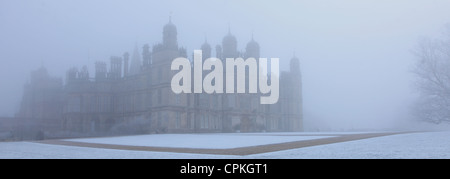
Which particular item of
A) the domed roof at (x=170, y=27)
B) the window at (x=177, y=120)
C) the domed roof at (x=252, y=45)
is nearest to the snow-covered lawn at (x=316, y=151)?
the window at (x=177, y=120)

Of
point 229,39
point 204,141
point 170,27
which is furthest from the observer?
point 229,39

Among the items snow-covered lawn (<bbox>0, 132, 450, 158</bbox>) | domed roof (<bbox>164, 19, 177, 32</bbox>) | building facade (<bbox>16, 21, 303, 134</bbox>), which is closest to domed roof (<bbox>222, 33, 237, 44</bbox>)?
building facade (<bbox>16, 21, 303, 134</bbox>)

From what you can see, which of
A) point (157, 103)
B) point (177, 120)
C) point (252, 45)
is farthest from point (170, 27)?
point (252, 45)

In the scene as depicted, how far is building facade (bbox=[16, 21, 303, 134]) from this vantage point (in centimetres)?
4284

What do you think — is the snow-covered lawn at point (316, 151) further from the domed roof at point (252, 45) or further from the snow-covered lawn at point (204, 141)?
the domed roof at point (252, 45)

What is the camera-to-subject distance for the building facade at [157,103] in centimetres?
4284

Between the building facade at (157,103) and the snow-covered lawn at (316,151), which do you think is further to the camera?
the building facade at (157,103)

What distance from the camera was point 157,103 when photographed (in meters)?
43.0

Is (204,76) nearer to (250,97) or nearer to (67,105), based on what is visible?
(250,97)

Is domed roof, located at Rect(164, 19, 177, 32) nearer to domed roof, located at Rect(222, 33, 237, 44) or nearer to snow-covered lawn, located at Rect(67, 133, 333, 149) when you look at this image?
domed roof, located at Rect(222, 33, 237, 44)

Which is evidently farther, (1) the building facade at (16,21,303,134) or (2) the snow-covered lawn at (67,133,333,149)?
(1) the building facade at (16,21,303,134)

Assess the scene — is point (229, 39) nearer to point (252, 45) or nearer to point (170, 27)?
point (252, 45)

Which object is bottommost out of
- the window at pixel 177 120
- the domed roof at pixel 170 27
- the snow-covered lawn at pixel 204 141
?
the snow-covered lawn at pixel 204 141
